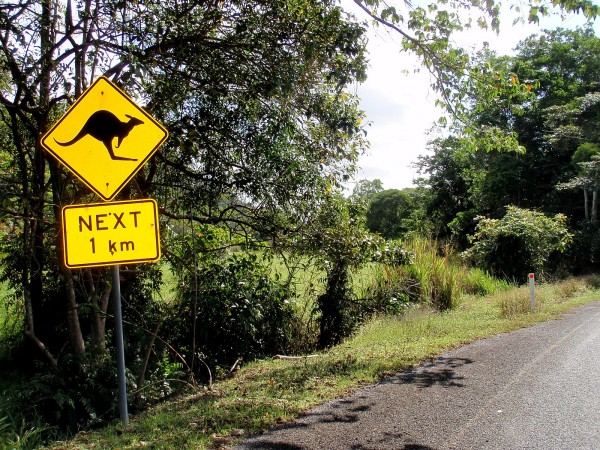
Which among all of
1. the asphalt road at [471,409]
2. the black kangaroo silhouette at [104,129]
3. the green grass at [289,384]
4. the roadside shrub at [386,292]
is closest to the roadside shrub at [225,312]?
the green grass at [289,384]

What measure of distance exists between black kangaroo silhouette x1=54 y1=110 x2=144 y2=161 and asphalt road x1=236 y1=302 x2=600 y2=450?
298 cm

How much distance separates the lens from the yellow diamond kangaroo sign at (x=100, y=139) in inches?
207

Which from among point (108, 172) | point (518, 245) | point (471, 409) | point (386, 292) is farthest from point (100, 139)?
point (518, 245)

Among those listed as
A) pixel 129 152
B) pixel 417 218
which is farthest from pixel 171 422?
pixel 417 218

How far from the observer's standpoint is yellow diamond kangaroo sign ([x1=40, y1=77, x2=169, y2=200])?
207 inches

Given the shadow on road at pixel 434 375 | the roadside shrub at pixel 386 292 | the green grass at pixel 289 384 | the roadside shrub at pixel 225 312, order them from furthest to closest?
1. the roadside shrub at pixel 386 292
2. the roadside shrub at pixel 225 312
3. the shadow on road at pixel 434 375
4. the green grass at pixel 289 384

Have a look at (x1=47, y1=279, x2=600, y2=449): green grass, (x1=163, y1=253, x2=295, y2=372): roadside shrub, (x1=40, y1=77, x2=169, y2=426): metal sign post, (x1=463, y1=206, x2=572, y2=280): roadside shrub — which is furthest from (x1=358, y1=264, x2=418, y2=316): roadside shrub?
(x1=40, y1=77, x2=169, y2=426): metal sign post

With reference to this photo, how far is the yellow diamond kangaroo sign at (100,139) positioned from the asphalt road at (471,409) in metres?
2.70

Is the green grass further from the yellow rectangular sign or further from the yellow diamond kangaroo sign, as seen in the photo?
the yellow diamond kangaroo sign

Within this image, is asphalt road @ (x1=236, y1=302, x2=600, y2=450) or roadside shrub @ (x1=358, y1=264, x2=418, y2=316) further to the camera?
roadside shrub @ (x1=358, y1=264, x2=418, y2=316)

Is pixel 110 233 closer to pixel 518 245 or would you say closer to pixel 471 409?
pixel 471 409

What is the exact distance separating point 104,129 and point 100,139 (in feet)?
0.32

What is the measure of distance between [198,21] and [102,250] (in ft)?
15.5

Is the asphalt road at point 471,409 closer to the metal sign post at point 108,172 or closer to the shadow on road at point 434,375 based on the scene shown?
the shadow on road at point 434,375
